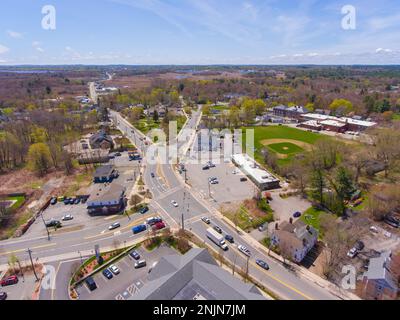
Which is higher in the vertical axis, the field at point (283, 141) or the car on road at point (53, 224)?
the field at point (283, 141)

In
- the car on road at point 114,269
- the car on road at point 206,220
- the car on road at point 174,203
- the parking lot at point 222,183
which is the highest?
the parking lot at point 222,183

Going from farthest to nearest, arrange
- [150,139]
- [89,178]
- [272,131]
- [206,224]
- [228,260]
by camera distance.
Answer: [272,131] → [150,139] → [89,178] → [206,224] → [228,260]

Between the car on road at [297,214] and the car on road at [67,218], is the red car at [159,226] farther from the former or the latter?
the car on road at [297,214]

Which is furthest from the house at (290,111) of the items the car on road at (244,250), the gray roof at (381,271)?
the car on road at (244,250)

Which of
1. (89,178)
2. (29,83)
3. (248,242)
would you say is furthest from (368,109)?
(29,83)

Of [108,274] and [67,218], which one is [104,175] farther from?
[108,274]

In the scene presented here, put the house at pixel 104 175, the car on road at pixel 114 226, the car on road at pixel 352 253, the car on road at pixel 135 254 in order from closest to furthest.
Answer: the car on road at pixel 135 254, the car on road at pixel 352 253, the car on road at pixel 114 226, the house at pixel 104 175

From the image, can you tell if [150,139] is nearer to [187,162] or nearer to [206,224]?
[187,162]
